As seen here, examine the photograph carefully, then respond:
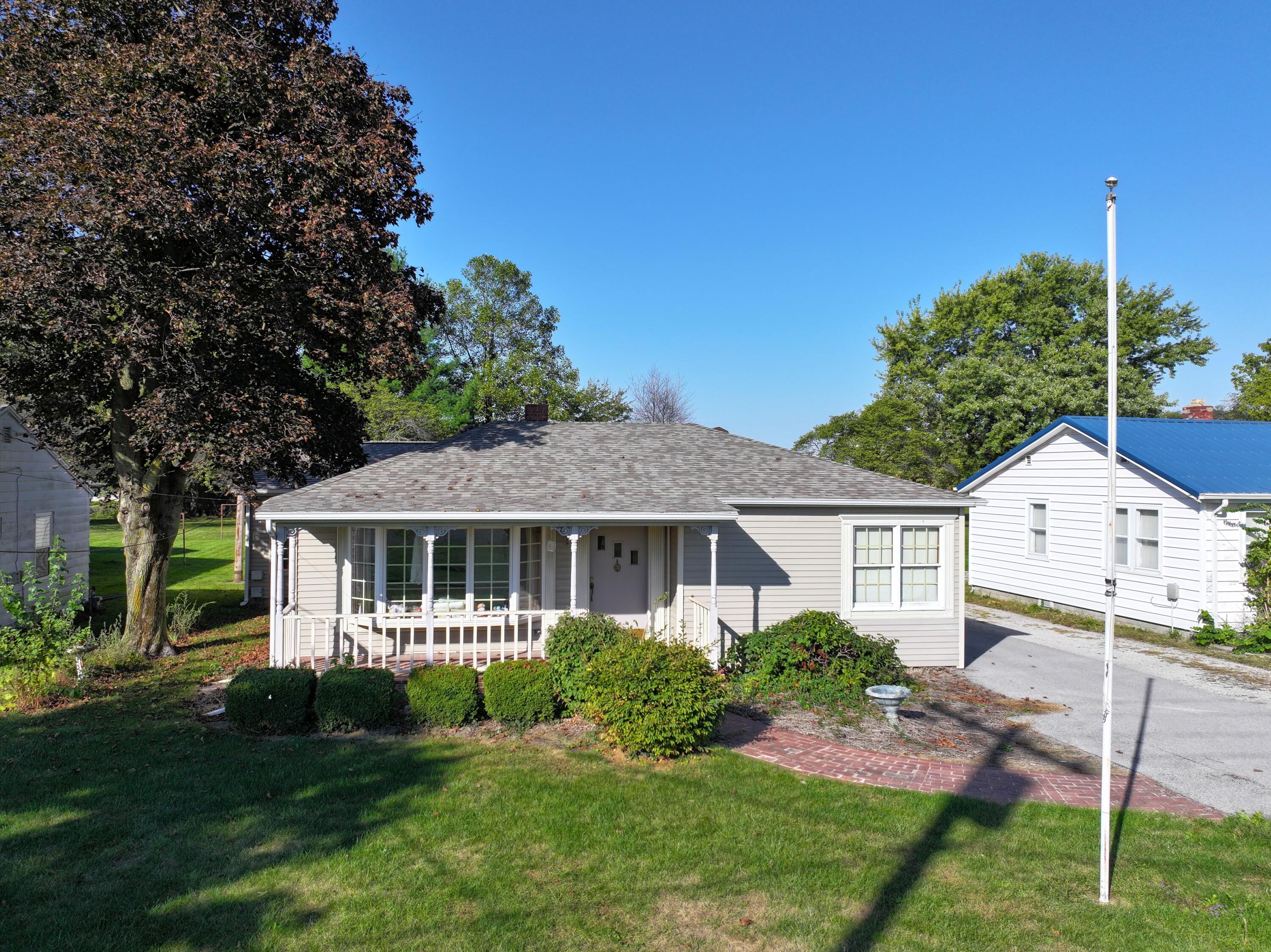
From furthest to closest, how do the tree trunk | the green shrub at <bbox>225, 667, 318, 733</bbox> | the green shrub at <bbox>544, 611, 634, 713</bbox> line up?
the tree trunk
the green shrub at <bbox>544, 611, 634, 713</bbox>
the green shrub at <bbox>225, 667, 318, 733</bbox>

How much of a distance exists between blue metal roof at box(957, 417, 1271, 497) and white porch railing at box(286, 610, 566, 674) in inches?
508

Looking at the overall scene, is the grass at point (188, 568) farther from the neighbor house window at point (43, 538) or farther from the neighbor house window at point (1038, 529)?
the neighbor house window at point (1038, 529)

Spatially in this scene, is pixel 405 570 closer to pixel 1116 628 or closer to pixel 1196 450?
pixel 1116 628

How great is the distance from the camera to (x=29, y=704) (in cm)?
969

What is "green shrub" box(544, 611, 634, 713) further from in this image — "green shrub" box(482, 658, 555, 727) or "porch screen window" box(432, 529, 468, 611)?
"porch screen window" box(432, 529, 468, 611)

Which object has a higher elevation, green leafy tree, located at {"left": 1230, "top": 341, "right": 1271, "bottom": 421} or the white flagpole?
green leafy tree, located at {"left": 1230, "top": 341, "right": 1271, "bottom": 421}

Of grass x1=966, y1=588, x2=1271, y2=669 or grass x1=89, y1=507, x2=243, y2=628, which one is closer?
grass x1=966, y1=588, x2=1271, y2=669

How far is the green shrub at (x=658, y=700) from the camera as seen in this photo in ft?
25.8

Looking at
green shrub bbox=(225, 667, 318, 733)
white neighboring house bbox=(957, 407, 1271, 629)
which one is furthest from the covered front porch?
white neighboring house bbox=(957, 407, 1271, 629)

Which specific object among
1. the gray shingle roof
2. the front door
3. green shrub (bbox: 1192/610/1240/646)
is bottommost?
green shrub (bbox: 1192/610/1240/646)

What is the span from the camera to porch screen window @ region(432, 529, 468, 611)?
1205cm

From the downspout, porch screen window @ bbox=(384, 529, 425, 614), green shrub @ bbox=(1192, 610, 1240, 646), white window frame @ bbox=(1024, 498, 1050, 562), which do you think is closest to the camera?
porch screen window @ bbox=(384, 529, 425, 614)

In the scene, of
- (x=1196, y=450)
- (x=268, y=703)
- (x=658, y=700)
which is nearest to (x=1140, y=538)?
(x=1196, y=450)

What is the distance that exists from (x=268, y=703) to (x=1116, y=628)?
17582 millimetres
